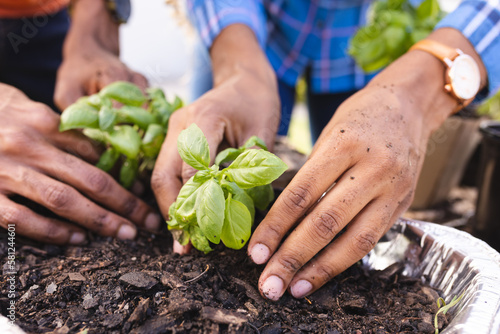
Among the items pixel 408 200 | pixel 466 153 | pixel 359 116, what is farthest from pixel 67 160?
pixel 466 153

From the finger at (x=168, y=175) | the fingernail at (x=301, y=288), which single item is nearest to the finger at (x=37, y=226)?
the finger at (x=168, y=175)

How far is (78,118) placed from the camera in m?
1.40

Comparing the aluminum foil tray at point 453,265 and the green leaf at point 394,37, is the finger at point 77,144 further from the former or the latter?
the green leaf at point 394,37

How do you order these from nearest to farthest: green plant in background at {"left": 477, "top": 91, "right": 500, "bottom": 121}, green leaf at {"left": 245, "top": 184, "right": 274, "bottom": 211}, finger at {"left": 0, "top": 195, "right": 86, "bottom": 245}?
green leaf at {"left": 245, "top": 184, "right": 274, "bottom": 211}, finger at {"left": 0, "top": 195, "right": 86, "bottom": 245}, green plant in background at {"left": 477, "top": 91, "right": 500, "bottom": 121}

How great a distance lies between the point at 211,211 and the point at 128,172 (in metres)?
0.70

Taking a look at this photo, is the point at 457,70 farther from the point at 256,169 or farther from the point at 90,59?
the point at 90,59

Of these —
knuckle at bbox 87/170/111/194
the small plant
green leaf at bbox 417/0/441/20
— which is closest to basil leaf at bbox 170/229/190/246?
knuckle at bbox 87/170/111/194

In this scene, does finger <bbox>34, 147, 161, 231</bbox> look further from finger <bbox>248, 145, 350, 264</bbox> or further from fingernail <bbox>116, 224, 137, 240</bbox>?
finger <bbox>248, 145, 350, 264</bbox>

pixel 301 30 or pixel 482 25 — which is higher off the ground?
pixel 482 25

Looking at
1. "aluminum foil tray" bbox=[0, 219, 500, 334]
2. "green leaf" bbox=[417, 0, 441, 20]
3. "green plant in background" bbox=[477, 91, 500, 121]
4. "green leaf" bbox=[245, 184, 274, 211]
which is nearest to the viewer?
"aluminum foil tray" bbox=[0, 219, 500, 334]

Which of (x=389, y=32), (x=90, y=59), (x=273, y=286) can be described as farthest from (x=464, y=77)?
(x=90, y=59)

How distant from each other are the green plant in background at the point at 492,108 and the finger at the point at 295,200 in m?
2.59

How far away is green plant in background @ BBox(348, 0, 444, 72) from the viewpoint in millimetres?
2301

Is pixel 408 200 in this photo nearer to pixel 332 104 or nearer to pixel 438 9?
pixel 332 104
